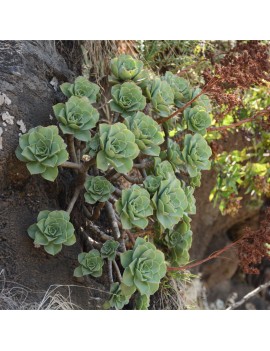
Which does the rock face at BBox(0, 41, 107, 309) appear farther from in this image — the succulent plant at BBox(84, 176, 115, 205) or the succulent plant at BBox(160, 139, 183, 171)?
the succulent plant at BBox(160, 139, 183, 171)

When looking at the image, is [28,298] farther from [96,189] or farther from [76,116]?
[76,116]

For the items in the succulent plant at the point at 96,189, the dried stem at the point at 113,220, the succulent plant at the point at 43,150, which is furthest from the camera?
the dried stem at the point at 113,220

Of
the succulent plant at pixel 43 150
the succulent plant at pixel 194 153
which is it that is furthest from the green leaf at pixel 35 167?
the succulent plant at pixel 194 153

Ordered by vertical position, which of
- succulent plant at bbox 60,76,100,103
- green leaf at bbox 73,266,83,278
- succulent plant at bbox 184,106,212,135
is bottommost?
green leaf at bbox 73,266,83,278

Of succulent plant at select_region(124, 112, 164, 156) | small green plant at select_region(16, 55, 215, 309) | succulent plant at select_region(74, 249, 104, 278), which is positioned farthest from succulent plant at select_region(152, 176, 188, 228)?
succulent plant at select_region(74, 249, 104, 278)

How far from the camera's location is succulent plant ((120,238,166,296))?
156 centimetres

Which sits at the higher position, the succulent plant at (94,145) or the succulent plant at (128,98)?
the succulent plant at (128,98)

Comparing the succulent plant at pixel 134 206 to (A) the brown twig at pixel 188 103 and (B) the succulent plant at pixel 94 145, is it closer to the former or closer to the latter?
(B) the succulent plant at pixel 94 145

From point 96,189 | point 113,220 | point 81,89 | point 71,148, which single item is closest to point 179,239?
point 113,220

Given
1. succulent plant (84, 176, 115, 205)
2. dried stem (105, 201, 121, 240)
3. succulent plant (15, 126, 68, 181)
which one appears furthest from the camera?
dried stem (105, 201, 121, 240)

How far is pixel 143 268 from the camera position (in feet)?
5.15

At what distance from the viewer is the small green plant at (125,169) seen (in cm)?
157

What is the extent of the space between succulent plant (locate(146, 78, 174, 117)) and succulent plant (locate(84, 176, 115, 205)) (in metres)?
0.27

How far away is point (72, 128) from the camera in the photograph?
1.62 m
